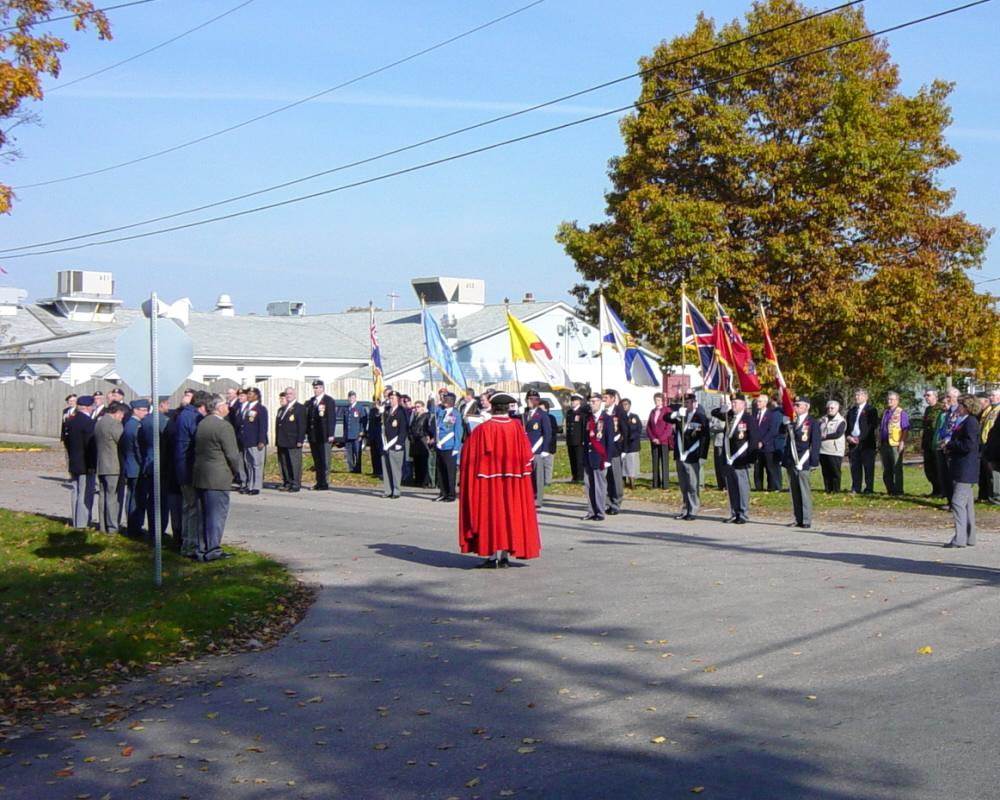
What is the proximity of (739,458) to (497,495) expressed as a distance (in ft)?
19.2

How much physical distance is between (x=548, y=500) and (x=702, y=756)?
15.7m

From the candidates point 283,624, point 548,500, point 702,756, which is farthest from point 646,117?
point 702,756

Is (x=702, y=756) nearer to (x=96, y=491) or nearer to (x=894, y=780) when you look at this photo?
(x=894, y=780)

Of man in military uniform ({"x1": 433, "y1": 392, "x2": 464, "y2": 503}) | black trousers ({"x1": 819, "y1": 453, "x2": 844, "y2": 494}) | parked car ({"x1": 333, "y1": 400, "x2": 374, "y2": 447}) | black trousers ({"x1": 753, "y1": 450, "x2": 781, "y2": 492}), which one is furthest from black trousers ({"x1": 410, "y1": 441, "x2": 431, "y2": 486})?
black trousers ({"x1": 819, "y1": 453, "x2": 844, "y2": 494})

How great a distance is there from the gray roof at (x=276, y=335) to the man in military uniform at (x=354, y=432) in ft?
65.6

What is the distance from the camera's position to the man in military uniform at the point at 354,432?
95.0 feet

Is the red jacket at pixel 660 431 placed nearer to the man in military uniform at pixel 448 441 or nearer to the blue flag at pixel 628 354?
the blue flag at pixel 628 354

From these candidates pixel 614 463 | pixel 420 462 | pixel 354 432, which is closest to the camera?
pixel 614 463

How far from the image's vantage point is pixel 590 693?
7.98 meters

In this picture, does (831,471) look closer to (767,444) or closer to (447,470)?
(767,444)

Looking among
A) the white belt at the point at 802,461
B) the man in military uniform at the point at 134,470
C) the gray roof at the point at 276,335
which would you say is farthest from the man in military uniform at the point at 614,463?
the gray roof at the point at 276,335

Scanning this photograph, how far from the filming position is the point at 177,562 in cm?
1448

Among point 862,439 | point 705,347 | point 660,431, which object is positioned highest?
point 705,347

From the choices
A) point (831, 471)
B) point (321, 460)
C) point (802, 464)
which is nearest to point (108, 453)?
point (321, 460)
